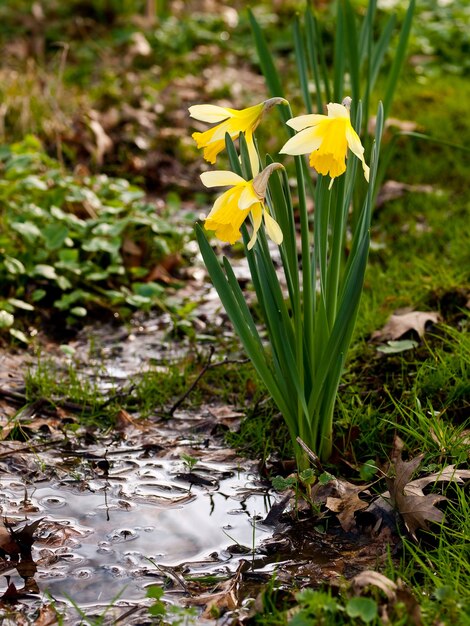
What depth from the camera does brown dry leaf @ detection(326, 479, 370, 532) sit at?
1.97 meters

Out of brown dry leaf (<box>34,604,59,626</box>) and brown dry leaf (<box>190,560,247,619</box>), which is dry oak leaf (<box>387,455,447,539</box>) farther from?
brown dry leaf (<box>34,604,59,626</box>)

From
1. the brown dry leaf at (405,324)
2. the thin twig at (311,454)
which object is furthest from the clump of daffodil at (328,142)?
the brown dry leaf at (405,324)

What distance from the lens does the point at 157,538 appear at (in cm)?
197

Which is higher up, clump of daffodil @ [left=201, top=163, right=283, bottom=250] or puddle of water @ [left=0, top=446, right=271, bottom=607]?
clump of daffodil @ [left=201, top=163, right=283, bottom=250]

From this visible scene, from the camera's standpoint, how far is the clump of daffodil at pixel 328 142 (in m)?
1.66

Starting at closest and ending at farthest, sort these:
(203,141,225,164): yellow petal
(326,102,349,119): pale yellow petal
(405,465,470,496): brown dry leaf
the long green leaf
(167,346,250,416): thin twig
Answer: (326,102,349,119): pale yellow petal, (203,141,225,164): yellow petal, (405,465,470,496): brown dry leaf, (167,346,250,416): thin twig, the long green leaf

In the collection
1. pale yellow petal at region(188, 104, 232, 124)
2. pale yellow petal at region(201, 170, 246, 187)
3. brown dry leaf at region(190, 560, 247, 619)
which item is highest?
pale yellow petal at region(188, 104, 232, 124)

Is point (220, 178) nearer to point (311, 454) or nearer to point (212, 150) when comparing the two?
point (212, 150)

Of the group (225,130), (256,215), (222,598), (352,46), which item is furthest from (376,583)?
(352,46)

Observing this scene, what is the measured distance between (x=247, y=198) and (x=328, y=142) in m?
0.21

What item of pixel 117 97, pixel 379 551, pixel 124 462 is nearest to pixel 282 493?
pixel 379 551

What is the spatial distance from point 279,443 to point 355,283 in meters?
0.72

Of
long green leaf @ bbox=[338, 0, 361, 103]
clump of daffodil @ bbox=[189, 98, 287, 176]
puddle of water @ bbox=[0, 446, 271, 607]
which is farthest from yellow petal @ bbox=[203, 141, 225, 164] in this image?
long green leaf @ bbox=[338, 0, 361, 103]

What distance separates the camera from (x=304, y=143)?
168 centimetres
